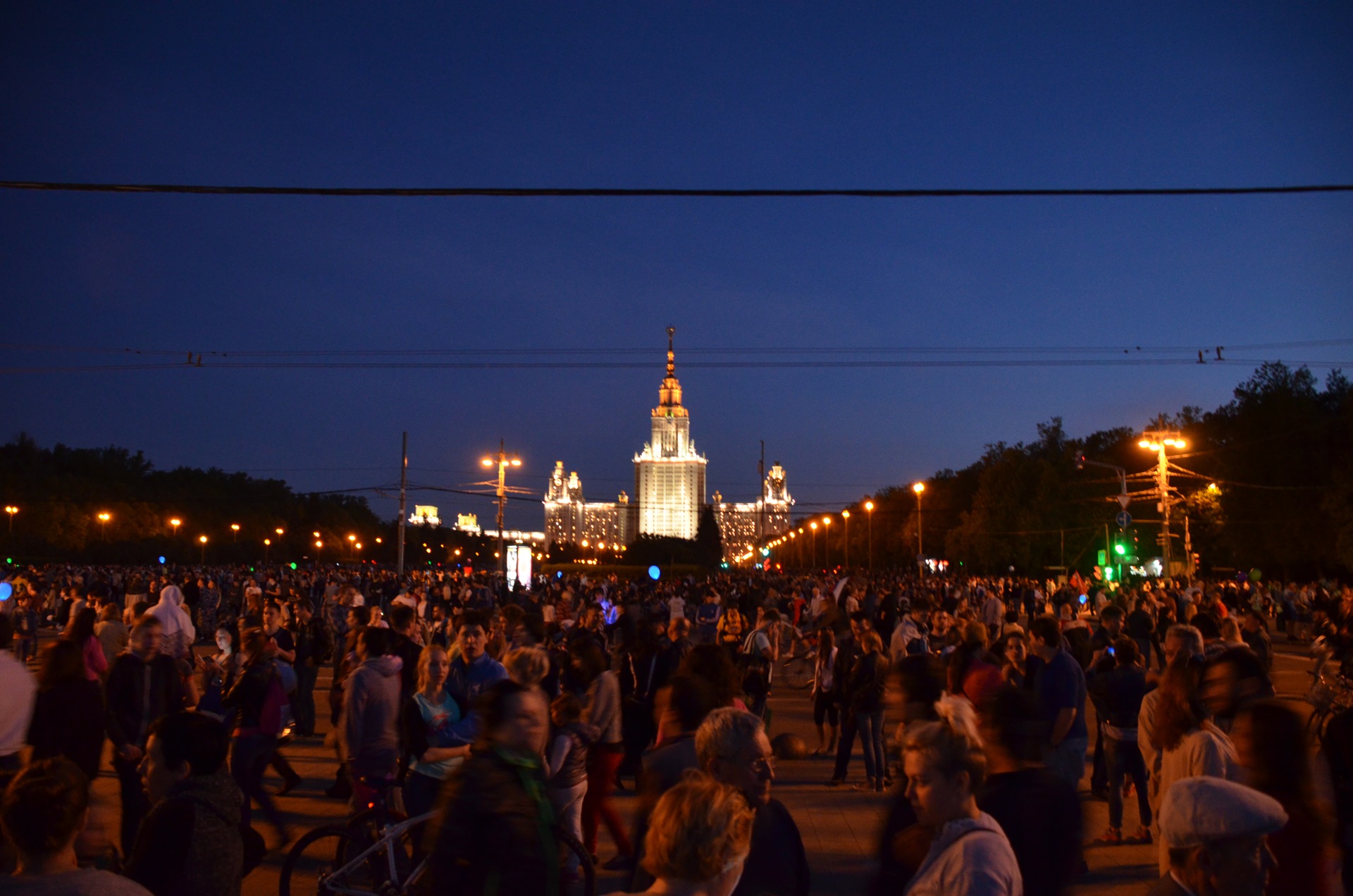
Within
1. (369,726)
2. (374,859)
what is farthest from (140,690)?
(374,859)

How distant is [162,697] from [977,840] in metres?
6.86

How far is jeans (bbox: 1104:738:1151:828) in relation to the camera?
8203mm

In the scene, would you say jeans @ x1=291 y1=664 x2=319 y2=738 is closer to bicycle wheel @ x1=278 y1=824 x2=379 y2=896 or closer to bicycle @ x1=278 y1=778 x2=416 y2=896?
bicycle wheel @ x1=278 y1=824 x2=379 y2=896

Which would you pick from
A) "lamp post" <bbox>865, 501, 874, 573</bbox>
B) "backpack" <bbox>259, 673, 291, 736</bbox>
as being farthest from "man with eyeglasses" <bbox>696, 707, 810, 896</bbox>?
"lamp post" <bbox>865, 501, 874, 573</bbox>

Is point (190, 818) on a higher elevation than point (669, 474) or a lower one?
lower

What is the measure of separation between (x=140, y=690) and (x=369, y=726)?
6.53ft

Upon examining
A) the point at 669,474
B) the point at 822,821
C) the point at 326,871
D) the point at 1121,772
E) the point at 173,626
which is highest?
the point at 669,474

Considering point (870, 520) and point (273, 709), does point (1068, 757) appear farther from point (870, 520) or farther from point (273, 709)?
point (870, 520)

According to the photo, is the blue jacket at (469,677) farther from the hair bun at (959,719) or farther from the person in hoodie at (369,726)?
the hair bun at (959,719)

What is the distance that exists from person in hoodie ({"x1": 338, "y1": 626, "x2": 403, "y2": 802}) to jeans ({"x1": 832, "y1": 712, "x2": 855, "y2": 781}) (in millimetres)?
5184

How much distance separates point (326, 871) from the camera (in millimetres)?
6152

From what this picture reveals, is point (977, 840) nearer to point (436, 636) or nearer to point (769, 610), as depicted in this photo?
point (769, 610)

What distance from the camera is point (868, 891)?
157 inches

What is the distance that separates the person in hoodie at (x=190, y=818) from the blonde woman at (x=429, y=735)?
2.23 metres
